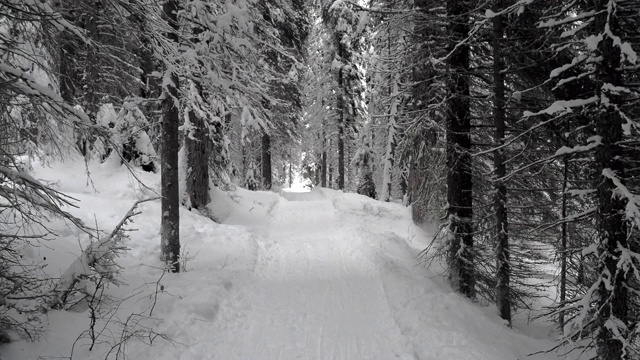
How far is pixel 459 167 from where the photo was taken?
8.07 m

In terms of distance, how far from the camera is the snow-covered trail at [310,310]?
5273 mm

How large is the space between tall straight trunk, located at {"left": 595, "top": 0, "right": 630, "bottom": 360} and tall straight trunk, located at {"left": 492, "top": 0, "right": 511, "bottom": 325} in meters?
2.39

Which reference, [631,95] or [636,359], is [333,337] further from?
[631,95]

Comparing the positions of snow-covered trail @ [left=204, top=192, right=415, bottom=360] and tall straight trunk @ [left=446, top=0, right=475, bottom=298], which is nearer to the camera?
snow-covered trail @ [left=204, top=192, right=415, bottom=360]

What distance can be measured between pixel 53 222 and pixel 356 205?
12.0 metres

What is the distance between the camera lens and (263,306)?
→ 6605 mm

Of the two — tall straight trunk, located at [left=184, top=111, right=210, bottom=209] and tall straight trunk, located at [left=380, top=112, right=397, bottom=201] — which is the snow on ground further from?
tall straight trunk, located at [left=380, top=112, right=397, bottom=201]

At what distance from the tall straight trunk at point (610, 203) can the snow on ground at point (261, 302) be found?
1.39m

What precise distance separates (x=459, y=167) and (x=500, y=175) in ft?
3.57

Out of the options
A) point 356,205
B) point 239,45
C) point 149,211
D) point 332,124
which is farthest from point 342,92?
point 239,45

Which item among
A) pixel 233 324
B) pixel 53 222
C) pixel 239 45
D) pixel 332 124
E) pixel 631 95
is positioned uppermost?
pixel 332 124

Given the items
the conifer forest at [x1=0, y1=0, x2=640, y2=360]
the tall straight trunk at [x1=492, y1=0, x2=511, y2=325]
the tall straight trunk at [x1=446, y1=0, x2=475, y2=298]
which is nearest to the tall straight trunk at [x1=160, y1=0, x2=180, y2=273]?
the conifer forest at [x1=0, y1=0, x2=640, y2=360]

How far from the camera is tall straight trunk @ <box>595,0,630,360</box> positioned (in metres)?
4.23

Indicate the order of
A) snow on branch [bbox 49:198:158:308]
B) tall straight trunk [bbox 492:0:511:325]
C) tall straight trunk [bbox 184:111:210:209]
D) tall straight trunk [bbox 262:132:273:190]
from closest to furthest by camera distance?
snow on branch [bbox 49:198:158:308] < tall straight trunk [bbox 492:0:511:325] < tall straight trunk [bbox 184:111:210:209] < tall straight trunk [bbox 262:132:273:190]
